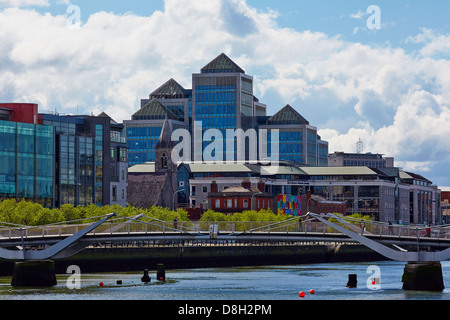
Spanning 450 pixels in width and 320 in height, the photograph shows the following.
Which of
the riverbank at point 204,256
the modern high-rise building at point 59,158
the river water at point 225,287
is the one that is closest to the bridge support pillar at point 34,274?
the river water at point 225,287

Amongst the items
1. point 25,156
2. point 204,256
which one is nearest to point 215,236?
point 204,256

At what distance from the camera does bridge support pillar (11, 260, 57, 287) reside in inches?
4053

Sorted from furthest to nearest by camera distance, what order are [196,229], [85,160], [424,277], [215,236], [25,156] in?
[85,160] → [25,156] → [196,229] → [215,236] → [424,277]

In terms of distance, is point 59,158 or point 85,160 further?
point 85,160

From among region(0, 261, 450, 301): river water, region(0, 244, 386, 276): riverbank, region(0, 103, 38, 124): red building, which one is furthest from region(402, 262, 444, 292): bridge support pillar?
region(0, 103, 38, 124): red building

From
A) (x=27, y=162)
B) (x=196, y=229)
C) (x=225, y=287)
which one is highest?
(x=27, y=162)

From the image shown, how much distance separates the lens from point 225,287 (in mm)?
106812

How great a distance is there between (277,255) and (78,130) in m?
36.2

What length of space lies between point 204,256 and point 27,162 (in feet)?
92.3

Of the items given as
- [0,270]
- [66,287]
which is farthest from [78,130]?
[66,287]

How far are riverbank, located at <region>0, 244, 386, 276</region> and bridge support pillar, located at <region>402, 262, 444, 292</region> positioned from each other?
3963 centimetres

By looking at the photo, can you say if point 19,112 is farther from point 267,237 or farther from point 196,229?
point 267,237

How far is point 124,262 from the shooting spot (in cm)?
13612
